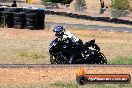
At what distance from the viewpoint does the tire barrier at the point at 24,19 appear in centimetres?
2991

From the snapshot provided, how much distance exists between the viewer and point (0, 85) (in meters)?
11.8

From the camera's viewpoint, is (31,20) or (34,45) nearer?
(34,45)

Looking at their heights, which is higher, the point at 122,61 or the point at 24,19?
the point at 24,19

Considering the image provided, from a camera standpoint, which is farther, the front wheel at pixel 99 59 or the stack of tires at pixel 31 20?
the stack of tires at pixel 31 20

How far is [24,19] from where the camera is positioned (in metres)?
30.0

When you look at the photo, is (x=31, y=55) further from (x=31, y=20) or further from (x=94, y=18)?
(x=94, y=18)

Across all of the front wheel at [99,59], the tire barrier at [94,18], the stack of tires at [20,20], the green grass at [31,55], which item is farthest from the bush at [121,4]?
the front wheel at [99,59]

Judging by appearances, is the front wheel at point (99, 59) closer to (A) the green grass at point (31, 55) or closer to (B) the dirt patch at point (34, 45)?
(B) the dirt patch at point (34, 45)

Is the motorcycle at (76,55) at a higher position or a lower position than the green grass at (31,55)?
higher

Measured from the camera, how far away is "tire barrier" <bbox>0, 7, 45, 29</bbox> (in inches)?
1177

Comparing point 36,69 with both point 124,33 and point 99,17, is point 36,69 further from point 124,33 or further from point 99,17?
point 99,17

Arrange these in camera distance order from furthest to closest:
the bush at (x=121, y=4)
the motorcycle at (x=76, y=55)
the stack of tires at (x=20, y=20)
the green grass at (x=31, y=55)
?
the bush at (x=121, y=4), the stack of tires at (x=20, y=20), the green grass at (x=31, y=55), the motorcycle at (x=76, y=55)

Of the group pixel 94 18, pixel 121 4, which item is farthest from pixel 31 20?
pixel 121 4

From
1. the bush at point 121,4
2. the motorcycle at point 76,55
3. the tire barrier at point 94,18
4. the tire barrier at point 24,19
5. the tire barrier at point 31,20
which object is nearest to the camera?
the motorcycle at point 76,55
